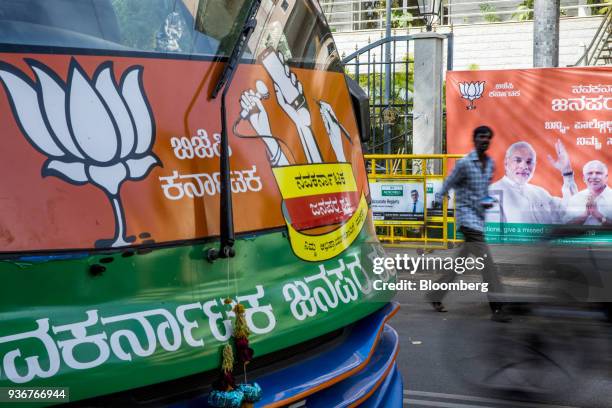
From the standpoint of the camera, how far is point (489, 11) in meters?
25.2

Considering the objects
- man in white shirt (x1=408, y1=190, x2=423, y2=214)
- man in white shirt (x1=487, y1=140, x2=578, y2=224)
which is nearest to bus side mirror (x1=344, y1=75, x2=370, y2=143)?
man in white shirt (x1=408, y1=190, x2=423, y2=214)

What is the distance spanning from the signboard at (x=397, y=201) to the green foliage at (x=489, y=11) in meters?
14.1

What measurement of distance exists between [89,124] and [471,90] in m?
11.1

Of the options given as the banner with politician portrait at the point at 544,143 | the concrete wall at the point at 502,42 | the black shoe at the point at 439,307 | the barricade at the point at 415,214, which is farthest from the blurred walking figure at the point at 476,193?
the concrete wall at the point at 502,42

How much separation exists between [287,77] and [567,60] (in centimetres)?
2095

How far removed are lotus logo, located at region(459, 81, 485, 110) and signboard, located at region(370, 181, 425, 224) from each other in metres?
1.90

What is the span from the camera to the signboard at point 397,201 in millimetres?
11992

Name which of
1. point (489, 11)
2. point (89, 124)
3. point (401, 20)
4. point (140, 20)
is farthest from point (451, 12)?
point (89, 124)

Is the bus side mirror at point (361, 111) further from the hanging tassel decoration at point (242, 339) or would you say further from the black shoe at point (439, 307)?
the black shoe at point (439, 307)

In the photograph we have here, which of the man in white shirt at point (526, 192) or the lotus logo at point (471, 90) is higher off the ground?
the lotus logo at point (471, 90)

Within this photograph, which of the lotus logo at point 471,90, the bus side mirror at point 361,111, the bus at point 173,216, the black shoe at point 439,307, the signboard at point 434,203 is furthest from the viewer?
the lotus logo at point 471,90

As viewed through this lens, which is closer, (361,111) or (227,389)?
(227,389)

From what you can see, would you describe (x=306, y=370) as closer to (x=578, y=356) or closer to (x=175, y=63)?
(x=175, y=63)

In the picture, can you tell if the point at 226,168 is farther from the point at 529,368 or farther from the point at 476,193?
the point at 476,193
